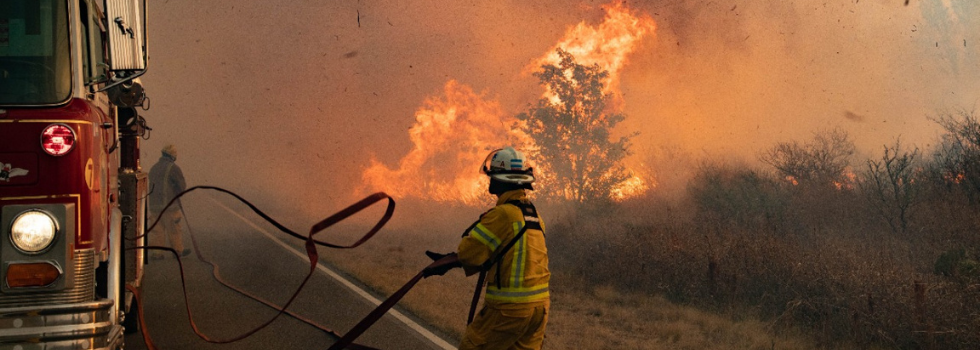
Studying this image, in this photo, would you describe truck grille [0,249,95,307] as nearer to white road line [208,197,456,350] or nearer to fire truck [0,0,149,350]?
fire truck [0,0,149,350]

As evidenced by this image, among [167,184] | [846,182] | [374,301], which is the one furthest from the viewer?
[167,184]

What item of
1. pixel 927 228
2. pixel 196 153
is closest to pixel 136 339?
pixel 927 228

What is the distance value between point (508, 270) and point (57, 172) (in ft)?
8.23

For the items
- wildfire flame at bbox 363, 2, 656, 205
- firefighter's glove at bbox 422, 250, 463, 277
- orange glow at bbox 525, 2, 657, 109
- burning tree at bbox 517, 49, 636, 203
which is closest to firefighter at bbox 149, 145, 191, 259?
wildfire flame at bbox 363, 2, 656, 205

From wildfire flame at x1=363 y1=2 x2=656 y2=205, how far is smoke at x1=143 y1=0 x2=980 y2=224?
0.39 metres

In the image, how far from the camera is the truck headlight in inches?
168

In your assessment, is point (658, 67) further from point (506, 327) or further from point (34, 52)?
point (34, 52)

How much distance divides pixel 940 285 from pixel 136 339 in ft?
26.2

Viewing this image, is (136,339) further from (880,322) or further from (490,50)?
(490,50)

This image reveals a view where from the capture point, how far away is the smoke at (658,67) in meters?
21.2

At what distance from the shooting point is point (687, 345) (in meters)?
8.44

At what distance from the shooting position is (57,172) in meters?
4.48

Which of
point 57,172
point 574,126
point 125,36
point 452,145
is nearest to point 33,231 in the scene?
point 57,172

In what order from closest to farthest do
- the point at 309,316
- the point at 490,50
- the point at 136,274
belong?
the point at 136,274, the point at 309,316, the point at 490,50
